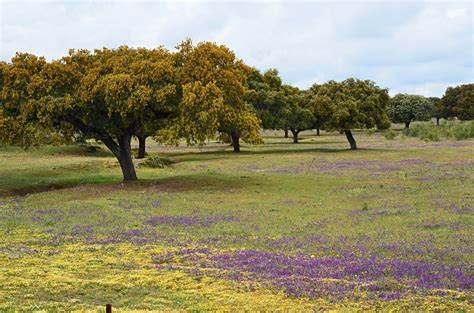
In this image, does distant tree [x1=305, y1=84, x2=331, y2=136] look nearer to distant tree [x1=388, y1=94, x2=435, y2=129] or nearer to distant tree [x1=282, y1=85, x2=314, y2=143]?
distant tree [x1=282, y1=85, x2=314, y2=143]

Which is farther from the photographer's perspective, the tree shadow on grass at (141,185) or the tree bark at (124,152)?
the tree bark at (124,152)

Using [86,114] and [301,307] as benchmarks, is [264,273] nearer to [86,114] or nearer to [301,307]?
[301,307]

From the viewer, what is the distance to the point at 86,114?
1409 inches

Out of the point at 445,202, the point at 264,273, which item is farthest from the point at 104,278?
the point at 445,202

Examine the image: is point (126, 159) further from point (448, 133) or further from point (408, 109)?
point (408, 109)

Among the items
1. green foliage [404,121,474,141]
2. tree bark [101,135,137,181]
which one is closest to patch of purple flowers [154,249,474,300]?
tree bark [101,135,137,181]

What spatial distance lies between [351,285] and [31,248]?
1032 centimetres

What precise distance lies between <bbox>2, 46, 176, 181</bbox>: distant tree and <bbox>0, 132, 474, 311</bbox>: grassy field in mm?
4241

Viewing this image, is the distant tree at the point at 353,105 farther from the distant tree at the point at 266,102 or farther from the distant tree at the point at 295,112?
the distant tree at the point at 266,102

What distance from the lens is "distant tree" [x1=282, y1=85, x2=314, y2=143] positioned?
249ft

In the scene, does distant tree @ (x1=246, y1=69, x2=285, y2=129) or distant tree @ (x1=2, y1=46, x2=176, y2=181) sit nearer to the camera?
distant tree @ (x1=2, y1=46, x2=176, y2=181)

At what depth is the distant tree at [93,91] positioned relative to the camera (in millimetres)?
34031

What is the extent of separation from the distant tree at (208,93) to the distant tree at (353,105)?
37.1m

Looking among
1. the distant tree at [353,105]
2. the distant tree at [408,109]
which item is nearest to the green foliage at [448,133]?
the distant tree at [353,105]
